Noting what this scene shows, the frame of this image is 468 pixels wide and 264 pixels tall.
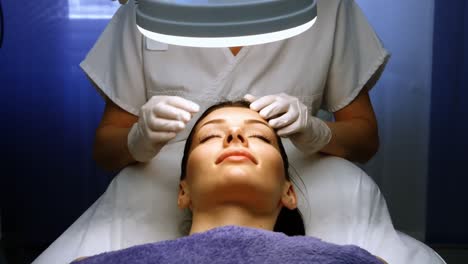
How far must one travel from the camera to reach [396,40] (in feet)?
8.28

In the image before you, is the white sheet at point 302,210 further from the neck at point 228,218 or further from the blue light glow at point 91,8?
the blue light glow at point 91,8

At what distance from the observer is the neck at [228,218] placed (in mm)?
1787

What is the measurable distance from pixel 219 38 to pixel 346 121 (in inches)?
31.0

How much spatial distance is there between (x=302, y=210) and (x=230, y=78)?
38 centimetres

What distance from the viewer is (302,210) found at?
6.51 ft

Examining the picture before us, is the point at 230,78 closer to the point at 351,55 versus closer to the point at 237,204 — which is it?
the point at 351,55

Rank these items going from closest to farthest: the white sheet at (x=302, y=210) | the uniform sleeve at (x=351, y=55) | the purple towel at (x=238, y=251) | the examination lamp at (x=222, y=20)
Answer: the examination lamp at (x=222, y=20) → the purple towel at (x=238, y=251) → the white sheet at (x=302, y=210) → the uniform sleeve at (x=351, y=55)

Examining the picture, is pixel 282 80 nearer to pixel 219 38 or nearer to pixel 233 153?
pixel 233 153

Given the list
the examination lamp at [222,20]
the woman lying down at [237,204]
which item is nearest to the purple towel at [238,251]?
the woman lying down at [237,204]

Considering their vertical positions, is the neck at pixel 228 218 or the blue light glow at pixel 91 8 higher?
the blue light glow at pixel 91 8

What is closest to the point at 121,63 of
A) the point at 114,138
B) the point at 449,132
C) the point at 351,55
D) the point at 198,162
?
the point at 114,138

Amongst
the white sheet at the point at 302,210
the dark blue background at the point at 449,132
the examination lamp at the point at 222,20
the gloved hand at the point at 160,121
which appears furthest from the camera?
the dark blue background at the point at 449,132

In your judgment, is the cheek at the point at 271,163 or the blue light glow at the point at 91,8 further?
the blue light glow at the point at 91,8

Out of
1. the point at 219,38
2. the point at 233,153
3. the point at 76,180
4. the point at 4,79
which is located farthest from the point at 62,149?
the point at 219,38
